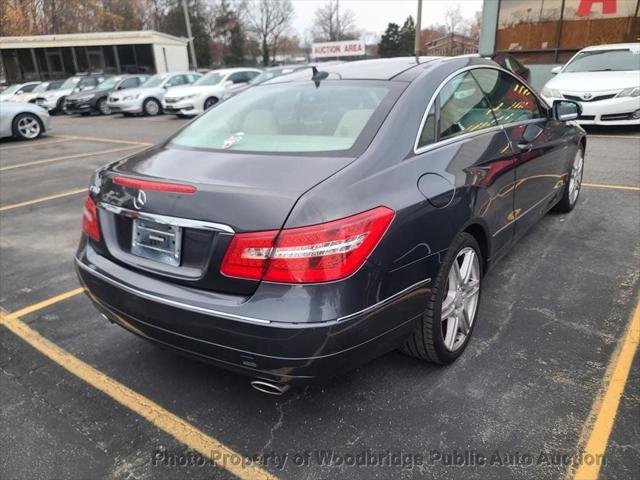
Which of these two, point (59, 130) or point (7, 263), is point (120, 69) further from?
point (7, 263)

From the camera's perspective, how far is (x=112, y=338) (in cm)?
310

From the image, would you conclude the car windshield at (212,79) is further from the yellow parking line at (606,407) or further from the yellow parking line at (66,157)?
the yellow parking line at (606,407)

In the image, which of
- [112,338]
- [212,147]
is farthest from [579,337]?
[112,338]

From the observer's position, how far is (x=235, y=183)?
2070mm

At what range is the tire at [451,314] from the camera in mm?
2371

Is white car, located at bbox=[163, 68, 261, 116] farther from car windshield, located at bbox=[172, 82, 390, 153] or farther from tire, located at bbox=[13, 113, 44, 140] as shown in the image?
car windshield, located at bbox=[172, 82, 390, 153]

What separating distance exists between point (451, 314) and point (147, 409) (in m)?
1.62

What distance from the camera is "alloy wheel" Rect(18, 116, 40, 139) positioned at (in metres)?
12.7

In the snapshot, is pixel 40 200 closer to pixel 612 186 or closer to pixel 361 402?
pixel 361 402

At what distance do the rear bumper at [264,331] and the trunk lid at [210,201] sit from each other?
0.10m

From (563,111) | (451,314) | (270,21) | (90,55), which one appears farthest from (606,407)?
(270,21)

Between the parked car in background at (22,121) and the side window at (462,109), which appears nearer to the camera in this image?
the side window at (462,109)

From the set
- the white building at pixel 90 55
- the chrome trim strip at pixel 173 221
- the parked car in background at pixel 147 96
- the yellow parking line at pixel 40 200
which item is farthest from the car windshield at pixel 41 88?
the chrome trim strip at pixel 173 221

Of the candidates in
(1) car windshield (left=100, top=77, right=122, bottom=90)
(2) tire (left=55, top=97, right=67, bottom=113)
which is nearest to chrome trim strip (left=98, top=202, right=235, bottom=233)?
(1) car windshield (left=100, top=77, right=122, bottom=90)
